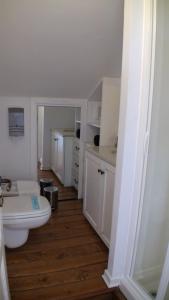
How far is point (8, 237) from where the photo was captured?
215cm

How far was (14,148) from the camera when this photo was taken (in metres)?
2.98

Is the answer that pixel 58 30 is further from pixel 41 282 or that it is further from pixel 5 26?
pixel 41 282

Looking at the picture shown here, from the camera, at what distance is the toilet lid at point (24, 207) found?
6.58 feet

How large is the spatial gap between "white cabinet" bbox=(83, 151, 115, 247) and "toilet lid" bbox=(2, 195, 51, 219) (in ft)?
1.75

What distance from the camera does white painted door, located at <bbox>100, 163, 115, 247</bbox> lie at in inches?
82.1

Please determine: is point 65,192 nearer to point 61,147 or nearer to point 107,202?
point 61,147

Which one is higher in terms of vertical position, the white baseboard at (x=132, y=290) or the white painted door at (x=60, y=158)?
the white painted door at (x=60, y=158)

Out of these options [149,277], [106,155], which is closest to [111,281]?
[149,277]

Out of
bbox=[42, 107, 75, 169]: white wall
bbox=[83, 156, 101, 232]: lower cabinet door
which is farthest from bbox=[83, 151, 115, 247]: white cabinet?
bbox=[42, 107, 75, 169]: white wall

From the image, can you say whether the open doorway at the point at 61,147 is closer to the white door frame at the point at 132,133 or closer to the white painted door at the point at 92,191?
the white painted door at the point at 92,191

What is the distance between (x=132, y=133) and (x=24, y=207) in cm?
121

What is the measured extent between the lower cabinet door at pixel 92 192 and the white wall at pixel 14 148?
88 cm

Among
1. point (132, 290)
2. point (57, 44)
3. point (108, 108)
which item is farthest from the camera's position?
point (108, 108)

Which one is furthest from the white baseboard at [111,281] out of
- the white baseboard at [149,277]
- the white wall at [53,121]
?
the white wall at [53,121]
